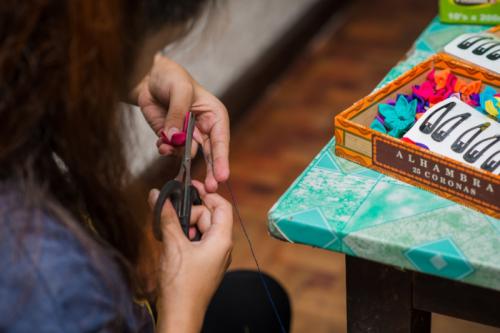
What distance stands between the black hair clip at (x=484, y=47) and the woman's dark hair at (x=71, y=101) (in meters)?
0.45

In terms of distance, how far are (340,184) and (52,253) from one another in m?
0.33

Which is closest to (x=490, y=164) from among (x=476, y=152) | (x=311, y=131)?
(x=476, y=152)

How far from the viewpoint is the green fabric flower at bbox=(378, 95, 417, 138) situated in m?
0.81

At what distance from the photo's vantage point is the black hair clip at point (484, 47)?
92cm

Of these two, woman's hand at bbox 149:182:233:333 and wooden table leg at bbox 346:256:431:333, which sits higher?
woman's hand at bbox 149:182:233:333

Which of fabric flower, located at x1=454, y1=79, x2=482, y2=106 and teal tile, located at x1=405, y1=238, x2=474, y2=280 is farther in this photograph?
fabric flower, located at x1=454, y1=79, x2=482, y2=106

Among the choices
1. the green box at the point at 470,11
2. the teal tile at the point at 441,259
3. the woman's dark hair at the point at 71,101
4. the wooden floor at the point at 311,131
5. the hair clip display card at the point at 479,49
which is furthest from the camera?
the wooden floor at the point at 311,131

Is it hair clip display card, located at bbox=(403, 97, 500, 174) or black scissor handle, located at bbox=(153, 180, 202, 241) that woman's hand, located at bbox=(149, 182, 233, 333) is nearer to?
black scissor handle, located at bbox=(153, 180, 202, 241)

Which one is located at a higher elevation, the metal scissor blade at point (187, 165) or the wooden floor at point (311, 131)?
the metal scissor blade at point (187, 165)

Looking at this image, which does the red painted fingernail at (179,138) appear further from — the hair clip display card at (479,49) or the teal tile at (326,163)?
the hair clip display card at (479,49)

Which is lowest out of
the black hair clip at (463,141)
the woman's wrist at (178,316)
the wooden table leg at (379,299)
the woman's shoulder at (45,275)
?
the wooden table leg at (379,299)

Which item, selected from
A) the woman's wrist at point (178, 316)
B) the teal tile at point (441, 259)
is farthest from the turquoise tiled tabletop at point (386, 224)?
the woman's wrist at point (178, 316)

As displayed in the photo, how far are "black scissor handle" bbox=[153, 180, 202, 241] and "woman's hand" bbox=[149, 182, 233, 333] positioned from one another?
1 cm

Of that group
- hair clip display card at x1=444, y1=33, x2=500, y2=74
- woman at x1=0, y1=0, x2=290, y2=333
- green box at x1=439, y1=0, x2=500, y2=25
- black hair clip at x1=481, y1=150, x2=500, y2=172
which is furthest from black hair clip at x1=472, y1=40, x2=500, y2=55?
woman at x1=0, y1=0, x2=290, y2=333
